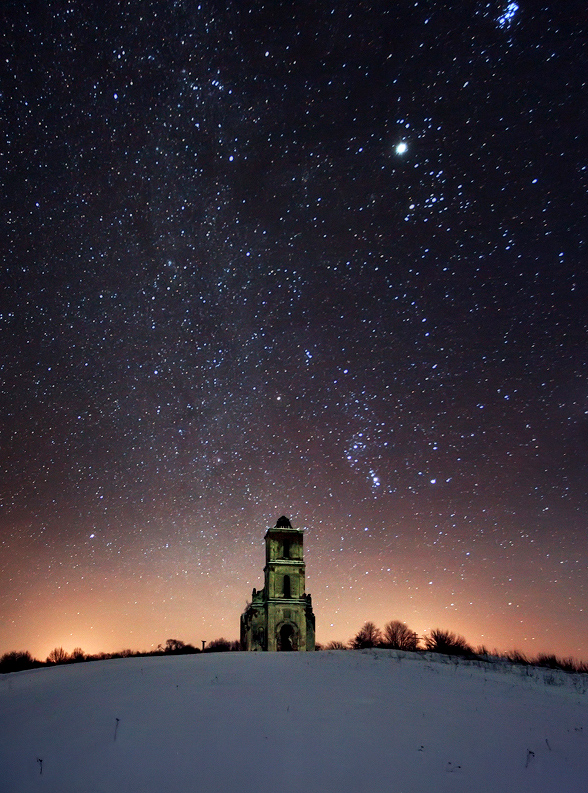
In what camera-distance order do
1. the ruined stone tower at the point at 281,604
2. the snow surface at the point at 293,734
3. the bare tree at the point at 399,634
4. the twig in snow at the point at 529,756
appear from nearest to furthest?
the snow surface at the point at 293,734 < the twig in snow at the point at 529,756 < the ruined stone tower at the point at 281,604 < the bare tree at the point at 399,634

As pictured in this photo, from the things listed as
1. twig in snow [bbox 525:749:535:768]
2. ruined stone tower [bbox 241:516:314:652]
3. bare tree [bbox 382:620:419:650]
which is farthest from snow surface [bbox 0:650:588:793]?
bare tree [bbox 382:620:419:650]

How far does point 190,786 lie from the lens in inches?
355

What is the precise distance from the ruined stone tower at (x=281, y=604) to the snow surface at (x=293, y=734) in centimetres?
2840

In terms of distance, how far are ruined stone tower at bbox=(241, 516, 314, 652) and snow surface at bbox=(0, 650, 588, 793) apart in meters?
28.4

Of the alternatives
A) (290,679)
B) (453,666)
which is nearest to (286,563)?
(453,666)

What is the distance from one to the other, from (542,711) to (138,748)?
11.4 metres

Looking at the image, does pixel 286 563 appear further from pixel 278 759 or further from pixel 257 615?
pixel 278 759

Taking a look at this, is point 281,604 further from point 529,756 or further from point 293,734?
point 529,756

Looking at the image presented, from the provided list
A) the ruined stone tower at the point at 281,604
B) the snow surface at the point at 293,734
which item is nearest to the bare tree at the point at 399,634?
the ruined stone tower at the point at 281,604

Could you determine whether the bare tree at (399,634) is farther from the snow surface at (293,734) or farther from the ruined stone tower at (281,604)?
the snow surface at (293,734)

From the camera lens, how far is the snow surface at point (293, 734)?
30.5 feet

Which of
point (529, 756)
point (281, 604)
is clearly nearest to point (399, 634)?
point (281, 604)

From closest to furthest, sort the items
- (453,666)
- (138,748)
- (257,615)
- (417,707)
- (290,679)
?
1. (138,748)
2. (417,707)
3. (290,679)
4. (453,666)
5. (257,615)

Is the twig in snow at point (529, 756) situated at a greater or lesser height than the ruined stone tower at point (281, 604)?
lesser
